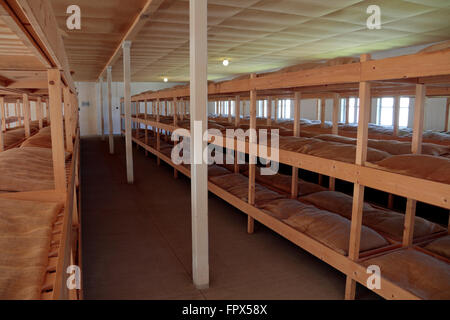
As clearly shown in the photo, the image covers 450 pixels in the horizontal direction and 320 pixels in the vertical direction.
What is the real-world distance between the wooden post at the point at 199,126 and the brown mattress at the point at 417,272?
113 cm

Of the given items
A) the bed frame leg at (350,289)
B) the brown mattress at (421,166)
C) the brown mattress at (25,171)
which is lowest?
the bed frame leg at (350,289)

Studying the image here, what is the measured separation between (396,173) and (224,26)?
3.90m

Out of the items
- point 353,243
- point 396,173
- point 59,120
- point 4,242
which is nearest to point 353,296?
point 353,243

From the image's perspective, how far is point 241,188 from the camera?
3973 millimetres

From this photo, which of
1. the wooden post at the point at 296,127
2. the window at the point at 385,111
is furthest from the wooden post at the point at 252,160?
the window at the point at 385,111

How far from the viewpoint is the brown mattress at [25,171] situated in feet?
7.10

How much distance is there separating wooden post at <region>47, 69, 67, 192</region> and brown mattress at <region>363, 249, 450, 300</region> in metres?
2.03

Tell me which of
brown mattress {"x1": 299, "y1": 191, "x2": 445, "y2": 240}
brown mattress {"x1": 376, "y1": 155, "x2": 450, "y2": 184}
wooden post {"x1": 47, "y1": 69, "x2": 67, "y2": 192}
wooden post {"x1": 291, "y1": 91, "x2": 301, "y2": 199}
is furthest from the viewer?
wooden post {"x1": 291, "y1": 91, "x2": 301, "y2": 199}

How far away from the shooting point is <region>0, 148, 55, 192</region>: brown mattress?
2164mm

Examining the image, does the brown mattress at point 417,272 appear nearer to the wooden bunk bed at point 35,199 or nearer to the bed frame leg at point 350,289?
the bed frame leg at point 350,289

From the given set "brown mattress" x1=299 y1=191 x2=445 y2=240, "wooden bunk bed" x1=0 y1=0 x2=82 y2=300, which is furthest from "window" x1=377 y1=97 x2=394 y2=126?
"wooden bunk bed" x1=0 y1=0 x2=82 y2=300

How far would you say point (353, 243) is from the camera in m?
2.20

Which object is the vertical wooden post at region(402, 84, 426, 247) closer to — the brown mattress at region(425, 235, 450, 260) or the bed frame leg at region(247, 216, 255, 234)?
the brown mattress at region(425, 235, 450, 260)

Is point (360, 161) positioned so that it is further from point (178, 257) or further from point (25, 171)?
point (25, 171)
